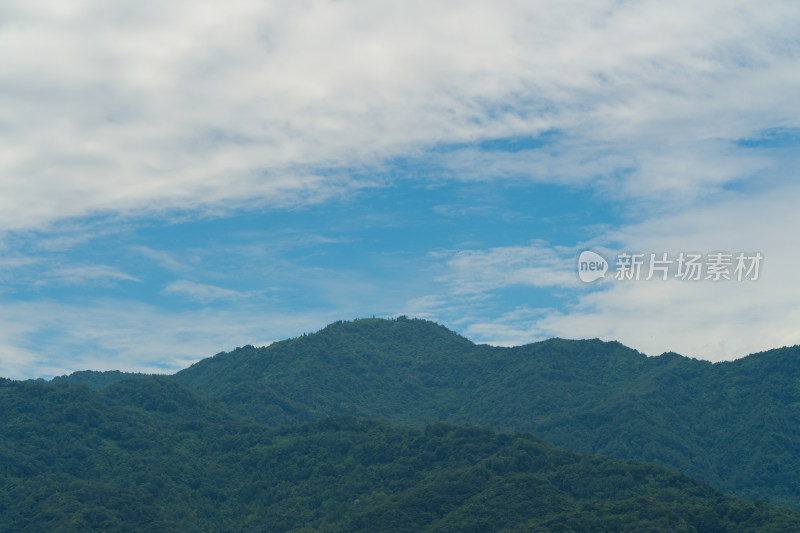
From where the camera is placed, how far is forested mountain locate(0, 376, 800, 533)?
71.5 meters

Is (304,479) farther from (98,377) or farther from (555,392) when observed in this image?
(98,377)

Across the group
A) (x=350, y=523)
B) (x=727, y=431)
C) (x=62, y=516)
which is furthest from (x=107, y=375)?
(x=727, y=431)

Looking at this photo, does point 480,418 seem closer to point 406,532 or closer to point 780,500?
point 780,500

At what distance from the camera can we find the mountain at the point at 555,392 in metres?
114

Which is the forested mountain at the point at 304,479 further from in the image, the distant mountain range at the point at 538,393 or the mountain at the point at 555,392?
the mountain at the point at 555,392

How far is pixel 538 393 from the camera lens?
456 ft

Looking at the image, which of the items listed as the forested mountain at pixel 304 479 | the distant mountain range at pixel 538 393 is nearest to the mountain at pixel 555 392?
the distant mountain range at pixel 538 393

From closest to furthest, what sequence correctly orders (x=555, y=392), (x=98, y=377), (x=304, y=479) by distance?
(x=304, y=479) < (x=555, y=392) < (x=98, y=377)

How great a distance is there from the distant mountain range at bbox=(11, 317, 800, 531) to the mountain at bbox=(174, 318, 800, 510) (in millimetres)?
248

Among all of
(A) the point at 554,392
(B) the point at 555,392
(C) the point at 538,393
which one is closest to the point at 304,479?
(C) the point at 538,393

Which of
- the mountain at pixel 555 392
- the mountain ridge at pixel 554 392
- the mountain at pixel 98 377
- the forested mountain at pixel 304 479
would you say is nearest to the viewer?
the forested mountain at pixel 304 479

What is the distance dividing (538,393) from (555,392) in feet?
10.0

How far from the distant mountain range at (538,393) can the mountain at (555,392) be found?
0.81ft

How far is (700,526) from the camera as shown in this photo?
66562 mm
